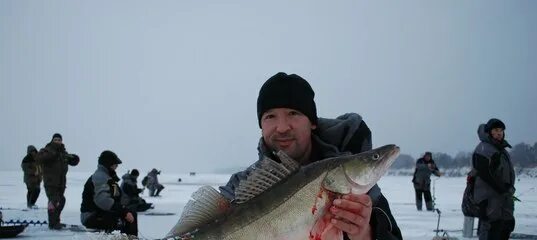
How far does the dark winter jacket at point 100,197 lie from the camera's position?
8.74 meters

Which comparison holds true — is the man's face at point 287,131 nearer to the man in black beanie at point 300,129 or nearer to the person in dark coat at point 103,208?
the man in black beanie at point 300,129

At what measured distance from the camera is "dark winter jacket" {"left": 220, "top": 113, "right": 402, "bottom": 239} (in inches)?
113

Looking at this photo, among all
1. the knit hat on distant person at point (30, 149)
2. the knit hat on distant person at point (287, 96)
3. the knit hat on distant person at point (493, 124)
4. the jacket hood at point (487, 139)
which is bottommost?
the knit hat on distant person at point (30, 149)

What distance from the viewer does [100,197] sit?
8.75 meters

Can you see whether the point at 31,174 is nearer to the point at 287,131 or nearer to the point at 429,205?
the point at 429,205

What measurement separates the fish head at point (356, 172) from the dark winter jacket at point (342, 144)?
0.64 metres

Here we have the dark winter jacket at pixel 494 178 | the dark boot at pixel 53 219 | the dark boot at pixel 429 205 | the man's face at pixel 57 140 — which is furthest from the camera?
the dark boot at pixel 429 205

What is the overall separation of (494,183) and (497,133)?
2.58 ft

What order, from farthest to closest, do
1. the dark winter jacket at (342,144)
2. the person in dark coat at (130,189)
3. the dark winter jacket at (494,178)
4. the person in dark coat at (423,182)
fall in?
the person in dark coat at (423,182)
the person in dark coat at (130,189)
the dark winter jacket at (494,178)
the dark winter jacket at (342,144)

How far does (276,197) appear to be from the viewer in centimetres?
219

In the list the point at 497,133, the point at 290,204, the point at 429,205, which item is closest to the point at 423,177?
the point at 429,205

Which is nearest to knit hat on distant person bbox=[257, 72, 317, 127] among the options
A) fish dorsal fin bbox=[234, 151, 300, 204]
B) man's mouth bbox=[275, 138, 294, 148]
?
man's mouth bbox=[275, 138, 294, 148]

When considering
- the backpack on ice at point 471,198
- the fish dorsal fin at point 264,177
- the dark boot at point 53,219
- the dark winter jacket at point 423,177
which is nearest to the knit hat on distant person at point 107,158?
the dark boot at point 53,219

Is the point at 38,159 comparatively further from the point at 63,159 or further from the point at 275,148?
the point at 275,148
